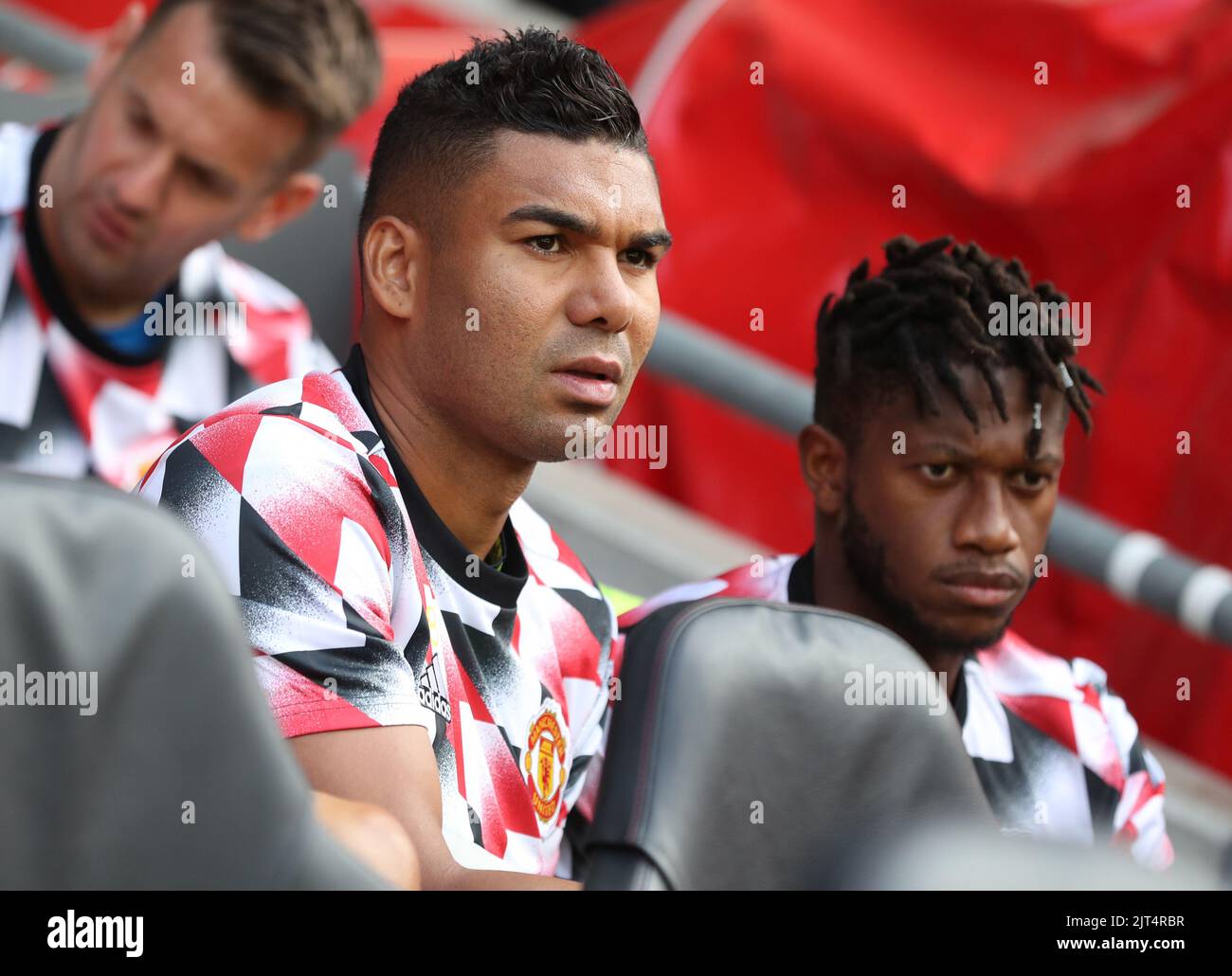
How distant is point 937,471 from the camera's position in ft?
6.46

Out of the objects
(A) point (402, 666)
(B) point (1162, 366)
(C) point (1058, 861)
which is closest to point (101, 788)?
(C) point (1058, 861)

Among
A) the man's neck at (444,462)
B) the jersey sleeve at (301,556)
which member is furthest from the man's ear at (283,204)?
the jersey sleeve at (301,556)

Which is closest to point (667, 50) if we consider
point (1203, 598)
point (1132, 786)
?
point (1203, 598)

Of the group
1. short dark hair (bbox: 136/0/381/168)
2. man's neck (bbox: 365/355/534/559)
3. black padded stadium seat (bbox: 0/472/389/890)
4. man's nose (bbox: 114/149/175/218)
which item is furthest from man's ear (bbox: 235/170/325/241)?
black padded stadium seat (bbox: 0/472/389/890)

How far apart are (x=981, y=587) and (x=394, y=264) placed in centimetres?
83

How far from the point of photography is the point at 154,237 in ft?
8.57

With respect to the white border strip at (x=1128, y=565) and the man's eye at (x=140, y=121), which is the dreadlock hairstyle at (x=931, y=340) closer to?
the white border strip at (x=1128, y=565)

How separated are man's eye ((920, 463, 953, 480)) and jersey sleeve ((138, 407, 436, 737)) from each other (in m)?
0.80

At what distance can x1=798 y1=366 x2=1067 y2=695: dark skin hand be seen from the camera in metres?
1.94

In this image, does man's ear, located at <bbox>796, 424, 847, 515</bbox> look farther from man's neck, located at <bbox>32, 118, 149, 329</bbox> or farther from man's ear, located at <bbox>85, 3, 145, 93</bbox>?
man's ear, located at <bbox>85, 3, 145, 93</bbox>

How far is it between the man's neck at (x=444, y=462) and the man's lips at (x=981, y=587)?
642mm

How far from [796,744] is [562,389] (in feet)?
1.65

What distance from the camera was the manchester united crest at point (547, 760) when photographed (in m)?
1.59

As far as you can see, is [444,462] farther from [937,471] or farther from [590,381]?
[937,471]
